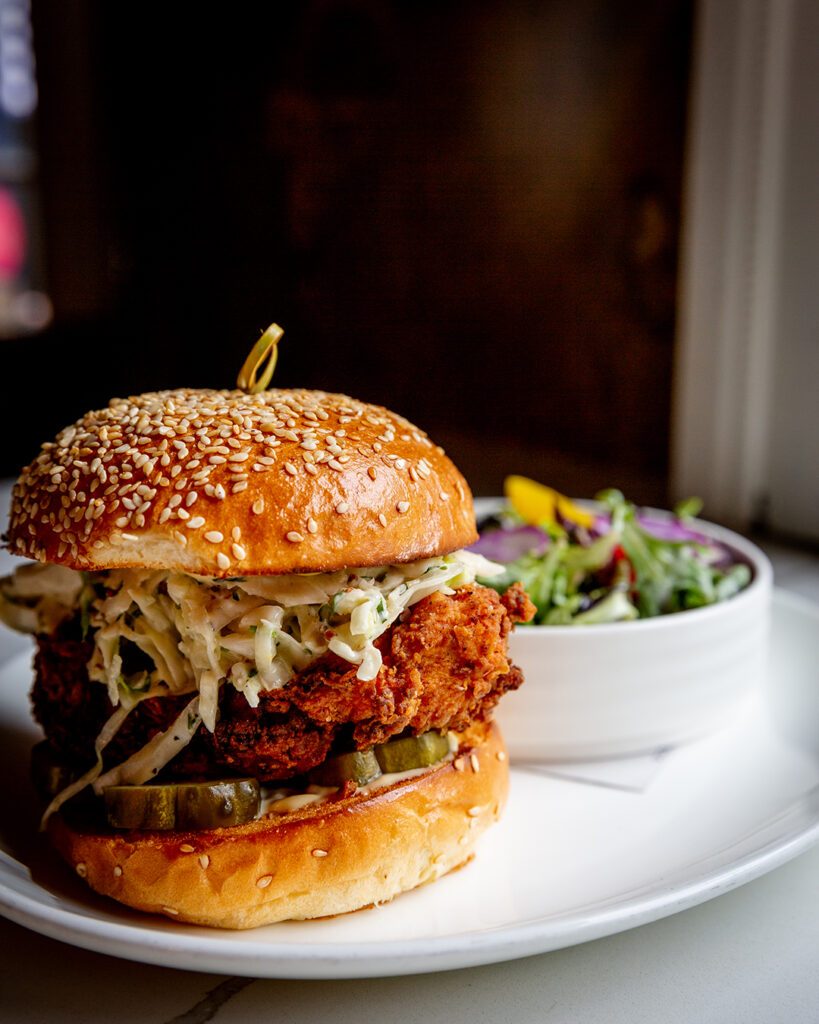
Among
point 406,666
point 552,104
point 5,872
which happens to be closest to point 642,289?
point 552,104

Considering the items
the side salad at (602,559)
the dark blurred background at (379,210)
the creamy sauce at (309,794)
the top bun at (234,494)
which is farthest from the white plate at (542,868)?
the dark blurred background at (379,210)

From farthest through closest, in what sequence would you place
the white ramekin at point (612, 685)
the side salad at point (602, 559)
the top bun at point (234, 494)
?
1. the side salad at point (602, 559)
2. the white ramekin at point (612, 685)
3. the top bun at point (234, 494)

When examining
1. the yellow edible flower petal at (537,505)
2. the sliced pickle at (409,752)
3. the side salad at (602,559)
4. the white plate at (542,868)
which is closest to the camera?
the white plate at (542,868)

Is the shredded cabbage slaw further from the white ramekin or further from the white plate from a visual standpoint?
the white ramekin

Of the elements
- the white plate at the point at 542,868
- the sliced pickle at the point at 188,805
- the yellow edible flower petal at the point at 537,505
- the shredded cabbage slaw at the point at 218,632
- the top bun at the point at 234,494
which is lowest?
the white plate at the point at 542,868

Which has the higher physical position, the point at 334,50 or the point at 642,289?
the point at 334,50

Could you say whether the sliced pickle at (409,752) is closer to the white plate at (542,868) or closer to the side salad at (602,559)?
the white plate at (542,868)

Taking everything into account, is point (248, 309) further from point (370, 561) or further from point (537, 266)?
point (370, 561)
